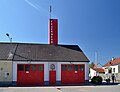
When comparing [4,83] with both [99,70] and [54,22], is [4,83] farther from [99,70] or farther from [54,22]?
[99,70]

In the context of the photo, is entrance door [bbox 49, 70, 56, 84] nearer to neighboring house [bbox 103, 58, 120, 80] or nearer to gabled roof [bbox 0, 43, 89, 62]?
gabled roof [bbox 0, 43, 89, 62]

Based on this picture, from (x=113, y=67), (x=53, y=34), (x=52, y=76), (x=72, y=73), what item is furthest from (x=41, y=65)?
(x=113, y=67)

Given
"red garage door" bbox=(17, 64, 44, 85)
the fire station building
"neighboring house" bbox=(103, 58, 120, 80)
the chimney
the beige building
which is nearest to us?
the beige building

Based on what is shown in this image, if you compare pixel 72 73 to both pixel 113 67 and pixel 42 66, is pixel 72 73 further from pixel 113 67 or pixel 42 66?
pixel 113 67

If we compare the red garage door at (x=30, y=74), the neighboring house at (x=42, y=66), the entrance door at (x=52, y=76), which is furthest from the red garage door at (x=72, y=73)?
the red garage door at (x=30, y=74)

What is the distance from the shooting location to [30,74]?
3466 cm

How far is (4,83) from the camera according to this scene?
34031 millimetres

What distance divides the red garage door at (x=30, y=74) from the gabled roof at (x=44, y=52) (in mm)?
985

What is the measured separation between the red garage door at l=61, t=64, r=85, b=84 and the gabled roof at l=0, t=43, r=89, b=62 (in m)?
1.00

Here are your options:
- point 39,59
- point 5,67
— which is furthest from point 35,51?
point 5,67

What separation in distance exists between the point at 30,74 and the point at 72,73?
5.90 m

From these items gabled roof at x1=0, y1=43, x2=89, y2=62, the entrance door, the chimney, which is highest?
the chimney

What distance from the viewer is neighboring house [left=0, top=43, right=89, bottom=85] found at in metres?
34.3

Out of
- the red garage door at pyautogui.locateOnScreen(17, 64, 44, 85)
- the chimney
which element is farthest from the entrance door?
the chimney
